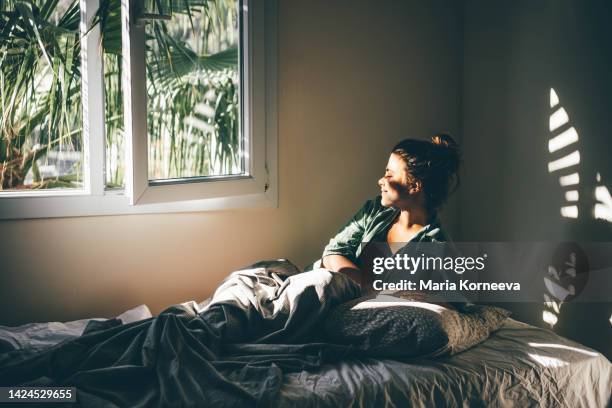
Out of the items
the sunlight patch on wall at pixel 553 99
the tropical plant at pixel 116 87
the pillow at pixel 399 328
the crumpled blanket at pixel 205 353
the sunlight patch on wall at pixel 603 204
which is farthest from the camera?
the sunlight patch on wall at pixel 553 99

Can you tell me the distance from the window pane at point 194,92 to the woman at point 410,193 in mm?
624

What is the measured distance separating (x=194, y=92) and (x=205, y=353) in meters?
1.12

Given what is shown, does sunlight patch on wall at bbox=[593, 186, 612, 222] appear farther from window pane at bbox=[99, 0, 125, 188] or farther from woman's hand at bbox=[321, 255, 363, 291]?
window pane at bbox=[99, 0, 125, 188]

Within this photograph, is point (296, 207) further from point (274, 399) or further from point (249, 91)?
point (274, 399)

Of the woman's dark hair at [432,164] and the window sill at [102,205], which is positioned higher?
the woman's dark hair at [432,164]

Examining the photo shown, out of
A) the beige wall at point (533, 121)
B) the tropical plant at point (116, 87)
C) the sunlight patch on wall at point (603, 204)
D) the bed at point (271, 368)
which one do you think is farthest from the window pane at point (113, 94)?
the sunlight patch on wall at point (603, 204)

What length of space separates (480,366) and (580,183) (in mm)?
844

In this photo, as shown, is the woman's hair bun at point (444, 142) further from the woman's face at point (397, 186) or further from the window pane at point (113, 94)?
the window pane at point (113, 94)

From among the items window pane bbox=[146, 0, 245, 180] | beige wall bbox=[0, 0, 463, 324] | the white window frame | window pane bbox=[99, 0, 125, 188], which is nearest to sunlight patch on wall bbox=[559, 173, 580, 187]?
beige wall bbox=[0, 0, 463, 324]

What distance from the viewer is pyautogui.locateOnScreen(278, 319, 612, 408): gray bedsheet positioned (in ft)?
5.37

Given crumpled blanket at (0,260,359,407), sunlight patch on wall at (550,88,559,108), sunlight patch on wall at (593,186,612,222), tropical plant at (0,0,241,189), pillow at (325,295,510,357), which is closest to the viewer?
crumpled blanket at (0,260,359,407)

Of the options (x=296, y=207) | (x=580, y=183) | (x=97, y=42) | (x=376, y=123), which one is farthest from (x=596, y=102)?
(x=97, y=42)

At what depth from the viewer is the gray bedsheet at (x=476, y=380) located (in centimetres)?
164

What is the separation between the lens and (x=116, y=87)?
2389mm
